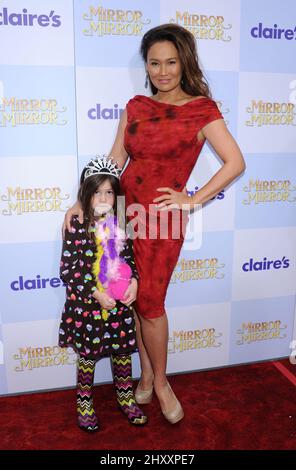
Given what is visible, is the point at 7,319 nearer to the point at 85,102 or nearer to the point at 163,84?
the point at 85,102

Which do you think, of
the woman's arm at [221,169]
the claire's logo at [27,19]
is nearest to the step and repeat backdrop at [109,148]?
the claire's logo at [27,19]

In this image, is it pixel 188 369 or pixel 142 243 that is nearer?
pixel 142 243

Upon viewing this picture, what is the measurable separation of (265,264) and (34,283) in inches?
55.3

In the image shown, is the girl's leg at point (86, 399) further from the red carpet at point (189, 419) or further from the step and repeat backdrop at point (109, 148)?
the step and repeat backdrop at point (109, 148)

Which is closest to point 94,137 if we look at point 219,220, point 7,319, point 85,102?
point 85,102

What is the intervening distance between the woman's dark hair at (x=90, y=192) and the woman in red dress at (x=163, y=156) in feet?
0.32

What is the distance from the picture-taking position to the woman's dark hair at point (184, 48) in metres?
2.09

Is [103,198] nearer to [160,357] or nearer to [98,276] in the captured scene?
[98,276]

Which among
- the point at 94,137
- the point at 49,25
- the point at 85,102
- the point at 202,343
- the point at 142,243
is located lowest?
the point at 202,343

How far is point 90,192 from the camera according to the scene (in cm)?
212

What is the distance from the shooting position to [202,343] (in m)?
2.91

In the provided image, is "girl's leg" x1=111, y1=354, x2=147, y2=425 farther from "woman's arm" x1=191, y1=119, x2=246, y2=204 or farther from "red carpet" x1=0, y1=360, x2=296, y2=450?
"woman's arm" x1=191, y1=119, x2=246, y2=204

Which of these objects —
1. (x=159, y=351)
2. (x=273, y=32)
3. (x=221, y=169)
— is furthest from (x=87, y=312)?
(x=273, y=32)

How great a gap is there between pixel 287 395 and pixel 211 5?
7.19 ft
